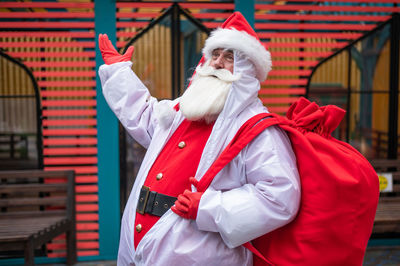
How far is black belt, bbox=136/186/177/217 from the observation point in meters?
2.05

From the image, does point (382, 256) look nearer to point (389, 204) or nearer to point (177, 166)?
point (389, 204)

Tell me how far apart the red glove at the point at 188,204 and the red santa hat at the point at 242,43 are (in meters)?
0.76

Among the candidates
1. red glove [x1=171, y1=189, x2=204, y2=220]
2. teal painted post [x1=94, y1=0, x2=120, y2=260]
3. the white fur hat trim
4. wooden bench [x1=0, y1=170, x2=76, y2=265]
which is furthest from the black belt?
teal painted post [x1=94, y1=0, x2=120, y2=260]

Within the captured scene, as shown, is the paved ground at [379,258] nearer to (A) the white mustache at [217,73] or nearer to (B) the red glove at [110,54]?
(B) the red glove at [110,54]

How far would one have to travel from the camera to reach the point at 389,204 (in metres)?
4.48

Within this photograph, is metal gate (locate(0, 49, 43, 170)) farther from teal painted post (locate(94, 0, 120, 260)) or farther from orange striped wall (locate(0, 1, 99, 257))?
teal painted post (locate(94, 0, 120, 260))

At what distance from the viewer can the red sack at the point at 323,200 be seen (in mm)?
1796

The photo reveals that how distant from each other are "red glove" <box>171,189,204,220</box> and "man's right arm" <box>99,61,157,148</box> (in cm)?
68

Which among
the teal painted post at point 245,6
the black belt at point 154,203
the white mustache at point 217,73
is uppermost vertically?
the teal painted post at point 245,6

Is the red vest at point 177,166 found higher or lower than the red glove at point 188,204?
higher

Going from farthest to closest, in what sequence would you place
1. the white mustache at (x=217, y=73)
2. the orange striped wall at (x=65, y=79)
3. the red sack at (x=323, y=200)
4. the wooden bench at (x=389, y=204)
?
1. the orange striped wall at (x=65, y=79)
2. the wooden bench at (x=389, y=204)
3. the white mustache at (x=217, y=73)
4. the red sack at (x=323, y=200)

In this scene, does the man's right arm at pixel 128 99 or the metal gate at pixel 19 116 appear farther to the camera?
the metal gate at pixel 19 116

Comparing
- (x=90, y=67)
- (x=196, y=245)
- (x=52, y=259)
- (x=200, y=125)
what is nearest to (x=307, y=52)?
(x=90, y=67)

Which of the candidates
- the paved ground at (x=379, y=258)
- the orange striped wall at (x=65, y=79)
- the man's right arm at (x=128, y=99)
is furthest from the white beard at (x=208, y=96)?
the paved ground at (x=379, y=258)
